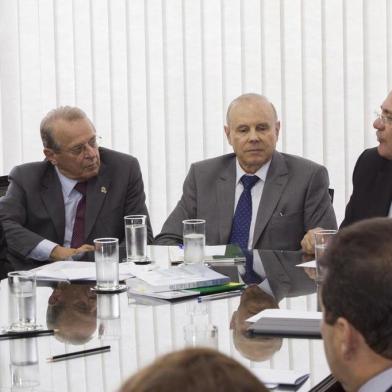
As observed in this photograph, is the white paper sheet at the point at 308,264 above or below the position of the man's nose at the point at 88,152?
below

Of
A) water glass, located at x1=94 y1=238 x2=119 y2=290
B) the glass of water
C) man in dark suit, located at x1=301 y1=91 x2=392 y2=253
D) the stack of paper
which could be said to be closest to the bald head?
man in dark suit, located at x1=301 y1=91 x2=392 y2=253

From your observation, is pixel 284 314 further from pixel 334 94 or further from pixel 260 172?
pixel 334 94

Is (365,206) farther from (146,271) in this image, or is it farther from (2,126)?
(2,126)

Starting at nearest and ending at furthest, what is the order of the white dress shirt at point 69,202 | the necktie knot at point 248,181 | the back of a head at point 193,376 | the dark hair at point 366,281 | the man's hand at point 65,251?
the back of a head at point 193,376 → the dark hair at point 366,281 → the man's hand at point 65,251 → the necktie knot at point 248,181 → the white dress shirt at point 69,202

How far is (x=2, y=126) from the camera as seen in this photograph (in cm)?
588

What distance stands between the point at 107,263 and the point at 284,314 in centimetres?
73

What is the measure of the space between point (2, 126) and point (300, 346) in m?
3.89

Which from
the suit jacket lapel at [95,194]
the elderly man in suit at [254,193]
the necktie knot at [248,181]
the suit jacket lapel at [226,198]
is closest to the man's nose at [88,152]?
the suit jacket lapel at [95,194]

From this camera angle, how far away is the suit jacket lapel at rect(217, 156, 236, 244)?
4184mm

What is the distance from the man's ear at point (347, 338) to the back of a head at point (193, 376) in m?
0.72

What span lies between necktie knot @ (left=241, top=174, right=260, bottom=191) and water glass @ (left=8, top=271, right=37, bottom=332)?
1.72 metres

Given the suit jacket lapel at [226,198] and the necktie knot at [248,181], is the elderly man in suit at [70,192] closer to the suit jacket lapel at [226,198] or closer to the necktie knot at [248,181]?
the suit jacket lapel at [226,198]

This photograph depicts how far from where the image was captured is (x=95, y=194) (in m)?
4.41

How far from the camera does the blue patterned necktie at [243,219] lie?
4.16 m
